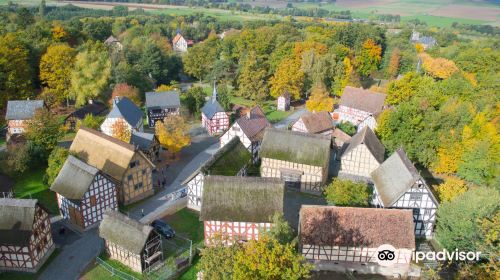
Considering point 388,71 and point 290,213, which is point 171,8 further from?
point 290,213

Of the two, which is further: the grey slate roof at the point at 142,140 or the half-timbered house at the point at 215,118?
the half-timbered house at the point at 215,118

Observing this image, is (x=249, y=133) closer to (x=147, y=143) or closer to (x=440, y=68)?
(x=147, y=143)

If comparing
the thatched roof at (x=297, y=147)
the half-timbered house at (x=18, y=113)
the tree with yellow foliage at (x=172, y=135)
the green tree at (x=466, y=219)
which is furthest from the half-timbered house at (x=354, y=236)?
the half-timbered house at (x=18, y=113)

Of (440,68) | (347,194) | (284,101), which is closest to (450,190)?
(347,194)

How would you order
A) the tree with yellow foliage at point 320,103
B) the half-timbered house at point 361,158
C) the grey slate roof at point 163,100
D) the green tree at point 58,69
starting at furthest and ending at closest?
1. the green tree at point 58,69
2. the tree with yellow foliage at point 320,103
3. the grey slate roof at point 163,100
4. the half-timbered house at point 361,158

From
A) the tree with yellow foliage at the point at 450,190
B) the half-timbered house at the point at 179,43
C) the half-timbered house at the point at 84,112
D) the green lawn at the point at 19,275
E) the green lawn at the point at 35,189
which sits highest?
the half-timbered house at the point at 179,43

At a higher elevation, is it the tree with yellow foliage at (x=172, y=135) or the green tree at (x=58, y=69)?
the green tree at (x=58, y=69)

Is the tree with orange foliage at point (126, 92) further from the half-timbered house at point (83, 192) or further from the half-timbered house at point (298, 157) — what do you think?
the half-timbered house at point (298, 157)

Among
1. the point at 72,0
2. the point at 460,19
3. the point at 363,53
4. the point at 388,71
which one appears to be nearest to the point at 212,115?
the point at 363,53
